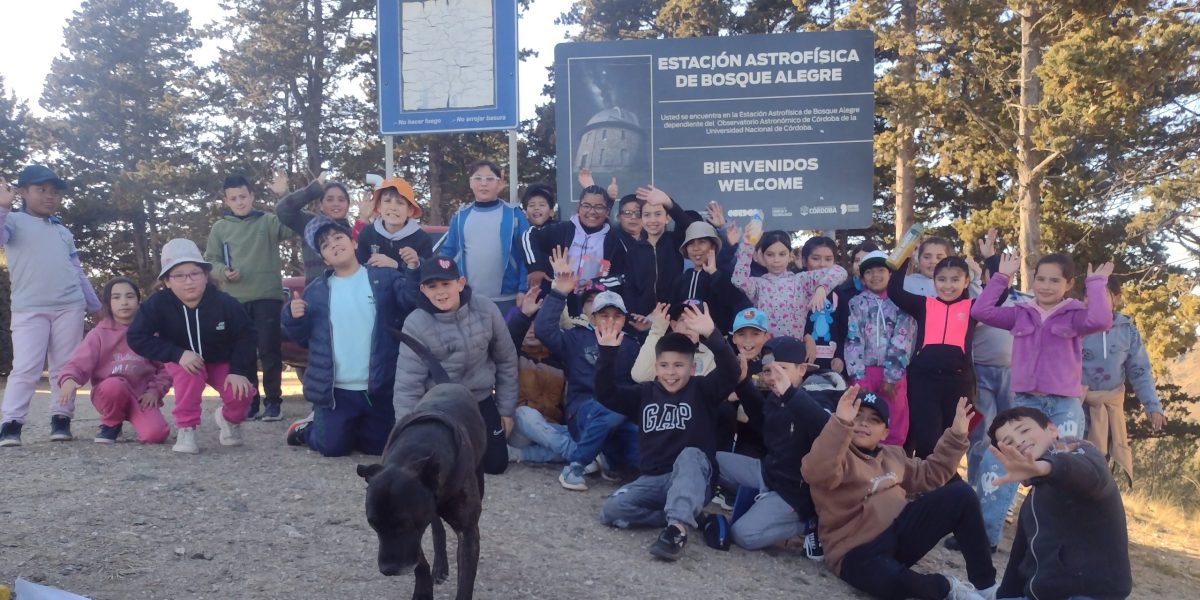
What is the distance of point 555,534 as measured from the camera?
482 centimetres

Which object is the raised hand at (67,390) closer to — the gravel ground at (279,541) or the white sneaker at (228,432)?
the gravel ground at (279,541)

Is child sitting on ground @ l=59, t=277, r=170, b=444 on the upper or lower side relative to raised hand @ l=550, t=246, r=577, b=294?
lower

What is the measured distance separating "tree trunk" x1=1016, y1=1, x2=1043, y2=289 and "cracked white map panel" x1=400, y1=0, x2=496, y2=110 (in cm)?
880

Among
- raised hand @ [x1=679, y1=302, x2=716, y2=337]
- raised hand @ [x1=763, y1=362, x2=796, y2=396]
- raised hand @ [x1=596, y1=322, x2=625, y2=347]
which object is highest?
raised hand @ [x1=679, y1=302, x2=716, y2=337]

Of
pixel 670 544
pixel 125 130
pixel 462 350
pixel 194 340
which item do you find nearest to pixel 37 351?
pixel 194 340

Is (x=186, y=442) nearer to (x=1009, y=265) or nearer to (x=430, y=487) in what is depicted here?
(x=430, y=487)

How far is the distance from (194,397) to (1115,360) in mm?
7038

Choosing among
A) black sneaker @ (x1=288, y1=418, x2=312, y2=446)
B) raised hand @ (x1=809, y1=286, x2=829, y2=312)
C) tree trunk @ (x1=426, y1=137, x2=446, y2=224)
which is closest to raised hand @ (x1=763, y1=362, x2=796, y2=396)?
raised hand @ (x1=809, y1=286, x2=829, y2=312)

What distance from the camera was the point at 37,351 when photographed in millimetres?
6297

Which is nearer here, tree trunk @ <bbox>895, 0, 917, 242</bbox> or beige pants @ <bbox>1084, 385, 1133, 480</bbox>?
beige pants @ <bbox>1084, 385, 1133, 480</bbox>

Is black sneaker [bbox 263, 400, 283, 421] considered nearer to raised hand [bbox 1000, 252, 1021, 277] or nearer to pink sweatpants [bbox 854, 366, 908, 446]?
pink sweatpants [bbox 854, 366, 908, 446]

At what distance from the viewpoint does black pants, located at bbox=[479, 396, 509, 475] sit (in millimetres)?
5762

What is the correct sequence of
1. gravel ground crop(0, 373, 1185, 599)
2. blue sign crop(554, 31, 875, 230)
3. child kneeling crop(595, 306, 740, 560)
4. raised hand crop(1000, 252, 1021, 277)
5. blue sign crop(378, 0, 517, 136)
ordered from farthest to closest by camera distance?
blue sign crop(554, 31, 875, 230)
blue sign crop(378, 0, 517, 136)
raised hand crop(1000, 252, 1021, 277)
child kneeling crop(595, 306, 740, 560)
gravel ground crop(0, 373, 1185, 599)

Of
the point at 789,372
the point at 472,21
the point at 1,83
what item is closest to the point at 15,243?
the point at 472,21
